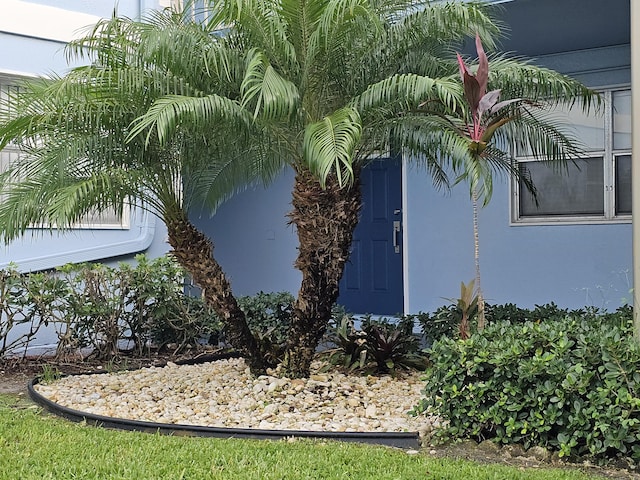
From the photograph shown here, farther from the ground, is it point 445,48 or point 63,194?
point 445,48

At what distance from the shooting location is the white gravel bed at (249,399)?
5.88 metres

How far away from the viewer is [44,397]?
671 centimetres

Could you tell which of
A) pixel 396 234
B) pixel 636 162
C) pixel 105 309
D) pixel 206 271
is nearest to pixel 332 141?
pixel 636 162

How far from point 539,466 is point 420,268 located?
5594 mm

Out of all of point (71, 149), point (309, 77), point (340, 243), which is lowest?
point (340, 243)

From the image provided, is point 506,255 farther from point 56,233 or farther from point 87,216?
point 56,233

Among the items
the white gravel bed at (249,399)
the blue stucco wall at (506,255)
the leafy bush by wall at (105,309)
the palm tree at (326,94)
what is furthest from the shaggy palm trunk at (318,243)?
the blue stucco wall at (506,255)

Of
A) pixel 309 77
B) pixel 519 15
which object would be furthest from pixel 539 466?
pixel 519 15

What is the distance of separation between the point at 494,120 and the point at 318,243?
1.79m

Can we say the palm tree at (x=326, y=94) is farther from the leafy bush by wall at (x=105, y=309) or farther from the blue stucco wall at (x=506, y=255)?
the blue stucco wall at (x=506, y=255)

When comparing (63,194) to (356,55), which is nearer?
(63,194)

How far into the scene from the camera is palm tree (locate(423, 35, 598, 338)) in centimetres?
556

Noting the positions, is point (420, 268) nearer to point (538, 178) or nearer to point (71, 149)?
point (538, 178)

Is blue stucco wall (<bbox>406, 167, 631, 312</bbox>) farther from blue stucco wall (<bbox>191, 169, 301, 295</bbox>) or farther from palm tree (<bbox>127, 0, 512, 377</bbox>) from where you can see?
palm tree (<bbox>127, 0, 512, 377</bbox>)
